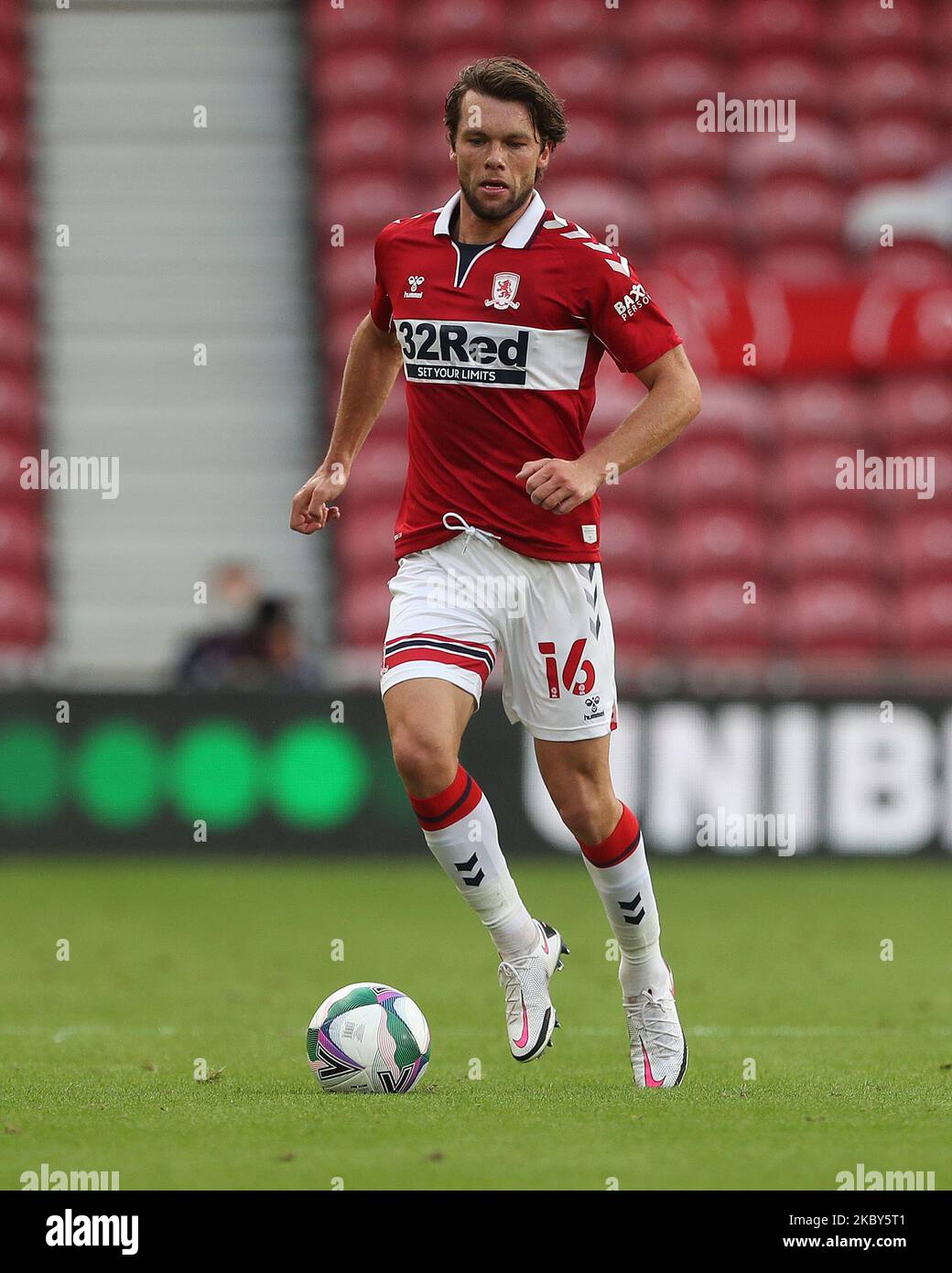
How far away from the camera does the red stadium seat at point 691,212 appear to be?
56.1ft

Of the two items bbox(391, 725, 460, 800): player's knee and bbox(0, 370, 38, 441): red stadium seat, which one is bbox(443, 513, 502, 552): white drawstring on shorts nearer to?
bbox(391, 725, 460, 800): player's knee

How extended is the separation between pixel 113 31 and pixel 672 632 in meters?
8.01

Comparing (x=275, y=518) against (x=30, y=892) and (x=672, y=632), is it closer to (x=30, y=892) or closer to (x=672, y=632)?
(x=672, y=632)

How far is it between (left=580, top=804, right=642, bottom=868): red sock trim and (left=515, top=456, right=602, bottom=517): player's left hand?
88cm

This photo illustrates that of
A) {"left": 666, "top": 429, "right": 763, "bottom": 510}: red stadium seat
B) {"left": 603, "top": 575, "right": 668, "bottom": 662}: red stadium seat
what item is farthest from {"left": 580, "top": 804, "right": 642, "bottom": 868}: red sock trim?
{"left": 666, "top": 429, "right": 763, "bottom": 510}: red stadium seat

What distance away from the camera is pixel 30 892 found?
34.8 ft

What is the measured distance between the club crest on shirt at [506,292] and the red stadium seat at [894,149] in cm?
1334

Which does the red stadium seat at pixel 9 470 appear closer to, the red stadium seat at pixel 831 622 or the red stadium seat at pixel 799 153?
the red stadium seat at pixel 831 622

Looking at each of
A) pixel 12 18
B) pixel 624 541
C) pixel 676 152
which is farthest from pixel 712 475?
pixel 12 18

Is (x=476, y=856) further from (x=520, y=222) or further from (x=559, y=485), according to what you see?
(x=520, y=222)

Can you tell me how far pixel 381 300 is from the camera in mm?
5395

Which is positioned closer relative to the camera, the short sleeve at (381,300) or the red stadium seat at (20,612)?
the short sleeve at (381,300)

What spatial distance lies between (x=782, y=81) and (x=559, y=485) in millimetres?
14073

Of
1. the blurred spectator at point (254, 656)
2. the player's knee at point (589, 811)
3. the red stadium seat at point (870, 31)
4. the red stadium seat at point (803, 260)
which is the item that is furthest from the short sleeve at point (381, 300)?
the red stadium seat at point (870, 31)
